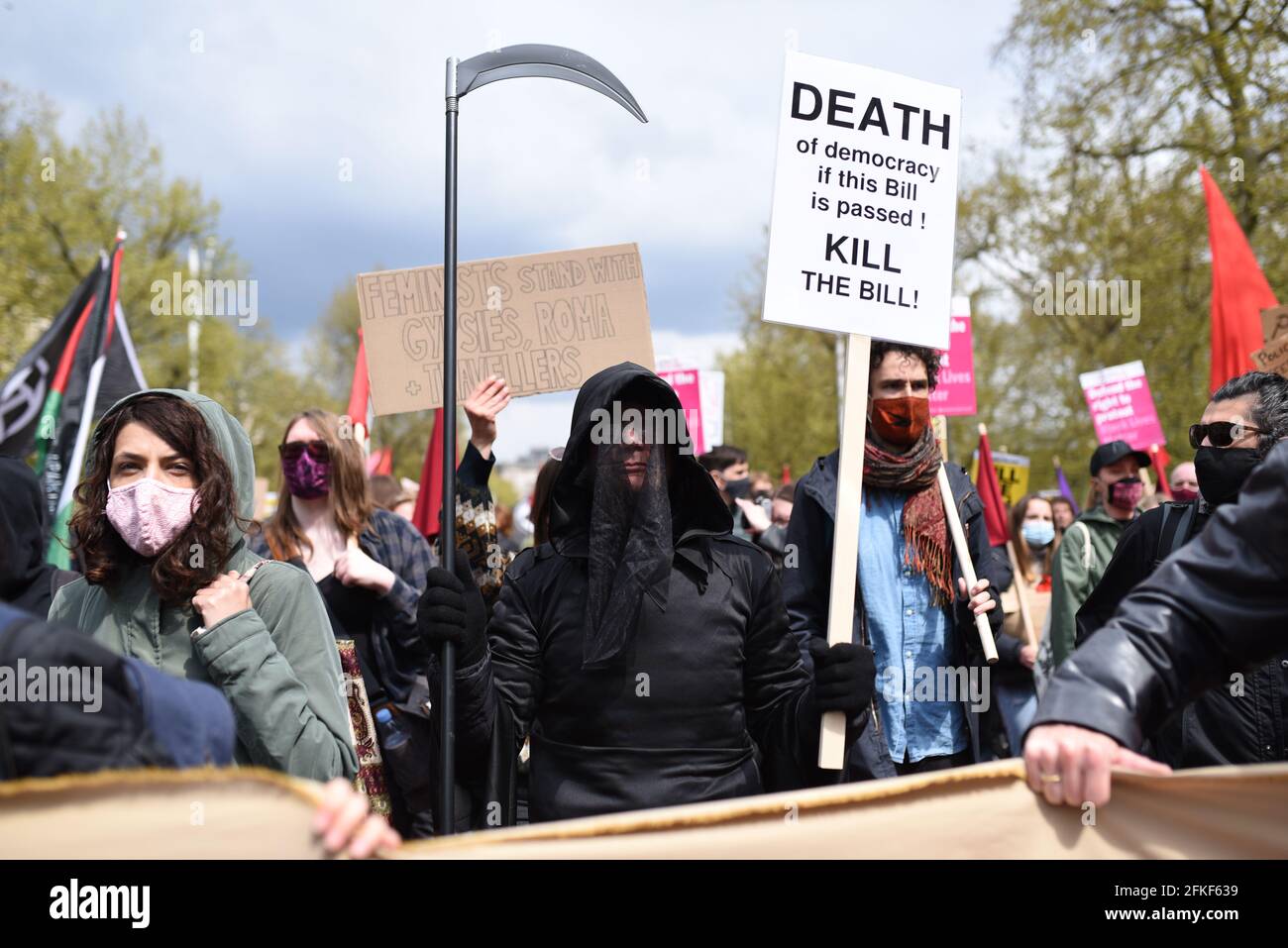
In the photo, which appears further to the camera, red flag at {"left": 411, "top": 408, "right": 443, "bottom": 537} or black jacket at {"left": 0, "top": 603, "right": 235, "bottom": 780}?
red flag at {"left": 411, "top": 408, "right": 443, "bottom": 537}

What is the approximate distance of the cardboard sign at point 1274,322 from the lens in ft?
19.1

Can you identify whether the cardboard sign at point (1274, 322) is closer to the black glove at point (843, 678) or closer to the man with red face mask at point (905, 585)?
the man with red face mask at point (905, 585)

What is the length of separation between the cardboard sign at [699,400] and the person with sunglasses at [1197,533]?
457 cm

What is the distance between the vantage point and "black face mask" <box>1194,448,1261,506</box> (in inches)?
134

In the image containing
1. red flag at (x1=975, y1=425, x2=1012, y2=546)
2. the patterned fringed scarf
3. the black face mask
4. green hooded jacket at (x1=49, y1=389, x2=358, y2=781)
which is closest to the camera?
green hooded jacket at (x1=49, y1=389, x2=358, y2=781)

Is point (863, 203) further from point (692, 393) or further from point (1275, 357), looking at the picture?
point (692, 393)

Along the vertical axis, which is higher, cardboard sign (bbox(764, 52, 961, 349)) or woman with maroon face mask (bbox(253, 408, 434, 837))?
cardboard sign (bbox(764, 52, 961, 349))

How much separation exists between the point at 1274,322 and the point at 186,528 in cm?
546

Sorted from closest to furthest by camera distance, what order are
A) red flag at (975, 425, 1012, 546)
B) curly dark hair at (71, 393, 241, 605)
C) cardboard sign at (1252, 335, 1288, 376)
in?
1. curly dark hair at (71, 393, 241, 605)
2. cardboard sign at (1252, 335, 1288, 376)
3. red flag at (975, 425, 1012, 546)

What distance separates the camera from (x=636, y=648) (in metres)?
2.88

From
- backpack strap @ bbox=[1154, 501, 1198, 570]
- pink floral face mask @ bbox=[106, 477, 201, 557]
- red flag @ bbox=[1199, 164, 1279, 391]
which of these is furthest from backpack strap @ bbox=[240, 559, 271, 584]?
red flag @ bbox=[1199, 164, 1279, 391]

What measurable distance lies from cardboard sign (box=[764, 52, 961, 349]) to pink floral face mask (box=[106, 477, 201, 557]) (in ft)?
5.18

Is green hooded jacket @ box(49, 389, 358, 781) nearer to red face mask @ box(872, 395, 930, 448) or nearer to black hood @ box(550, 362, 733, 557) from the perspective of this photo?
black hood @ box(550, 362, 733, 557)
